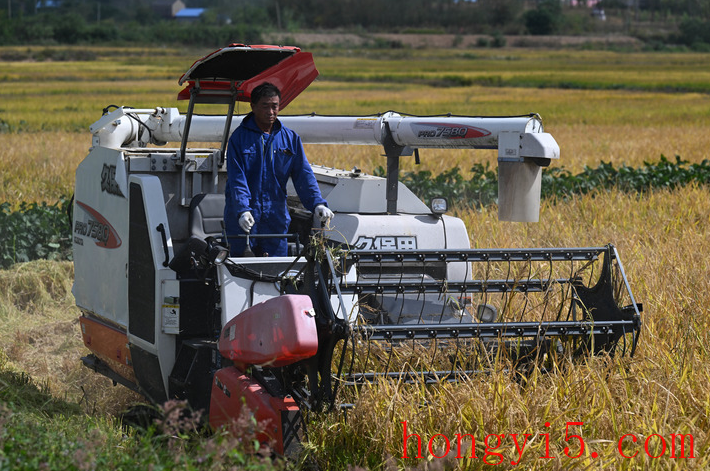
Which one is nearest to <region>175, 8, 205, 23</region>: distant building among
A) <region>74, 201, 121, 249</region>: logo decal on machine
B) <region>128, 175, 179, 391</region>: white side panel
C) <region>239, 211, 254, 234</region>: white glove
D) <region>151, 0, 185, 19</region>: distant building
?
<region>151, 0, 185, 19</region>: distant building

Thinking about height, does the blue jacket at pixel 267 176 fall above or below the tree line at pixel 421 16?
below

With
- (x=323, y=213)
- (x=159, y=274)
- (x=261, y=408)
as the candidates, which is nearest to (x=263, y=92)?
(x=323, y=213)

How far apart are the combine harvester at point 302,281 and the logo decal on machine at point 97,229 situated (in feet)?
0.05

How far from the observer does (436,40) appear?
320 feet

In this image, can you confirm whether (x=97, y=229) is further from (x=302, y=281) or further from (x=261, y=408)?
(x=261, y=408)

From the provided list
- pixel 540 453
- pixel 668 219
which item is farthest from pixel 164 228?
pixel 668 219

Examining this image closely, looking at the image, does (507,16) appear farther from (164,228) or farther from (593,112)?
(164,228)

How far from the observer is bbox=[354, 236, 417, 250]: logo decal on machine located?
19.3ft

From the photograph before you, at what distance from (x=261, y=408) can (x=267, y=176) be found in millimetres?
1743

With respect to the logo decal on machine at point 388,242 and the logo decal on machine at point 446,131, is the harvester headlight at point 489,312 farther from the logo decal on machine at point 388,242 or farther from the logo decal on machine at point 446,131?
the logo decal on machine at point 446,131

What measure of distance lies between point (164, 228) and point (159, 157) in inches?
33.9

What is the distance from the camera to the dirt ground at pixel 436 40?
8750 cm

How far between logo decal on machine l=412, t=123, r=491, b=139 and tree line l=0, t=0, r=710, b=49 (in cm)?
8121

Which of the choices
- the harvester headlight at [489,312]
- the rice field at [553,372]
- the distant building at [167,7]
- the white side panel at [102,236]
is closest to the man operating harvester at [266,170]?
the white side panel at [102,236]
